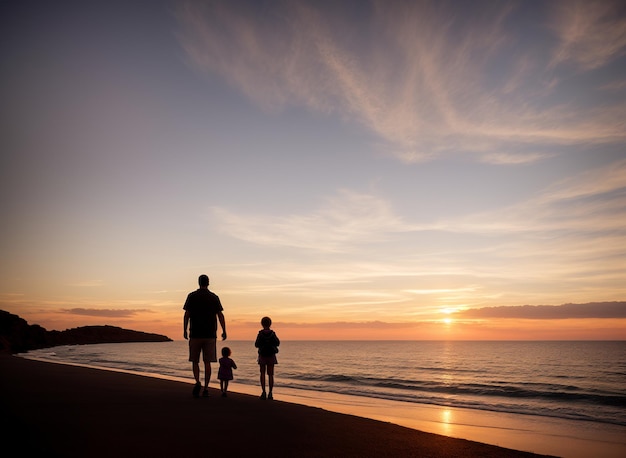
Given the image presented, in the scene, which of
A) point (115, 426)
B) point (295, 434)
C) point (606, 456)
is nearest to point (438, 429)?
point (606, 456)

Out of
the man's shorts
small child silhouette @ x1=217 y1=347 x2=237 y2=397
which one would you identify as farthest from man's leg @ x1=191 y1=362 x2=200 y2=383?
small child silhouette @ x1=217 y1=347 x2=237 y2=397

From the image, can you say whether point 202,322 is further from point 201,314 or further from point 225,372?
point 225,372

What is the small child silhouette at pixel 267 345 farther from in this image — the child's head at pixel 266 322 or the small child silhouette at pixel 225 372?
the small child silhouette at pixel 225 372

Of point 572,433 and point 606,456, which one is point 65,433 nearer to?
point 606,456

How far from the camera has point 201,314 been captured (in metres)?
9.77

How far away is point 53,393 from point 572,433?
12882 mm

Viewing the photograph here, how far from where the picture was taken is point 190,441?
17.9 ft

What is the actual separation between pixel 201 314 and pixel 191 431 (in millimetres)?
3937

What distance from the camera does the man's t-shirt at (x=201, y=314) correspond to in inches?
383

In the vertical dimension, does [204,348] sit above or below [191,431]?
above

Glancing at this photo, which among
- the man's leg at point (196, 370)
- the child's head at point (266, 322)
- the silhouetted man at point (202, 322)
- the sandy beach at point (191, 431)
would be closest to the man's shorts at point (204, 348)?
the silhouetted man at point (202, 322)

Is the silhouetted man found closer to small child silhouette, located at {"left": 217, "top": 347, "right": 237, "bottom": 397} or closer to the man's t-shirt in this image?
the man's t-shirt

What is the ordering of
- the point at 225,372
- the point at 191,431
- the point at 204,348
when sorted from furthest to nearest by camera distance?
the point at 225,372
the point at 204,348
the point at 191,431

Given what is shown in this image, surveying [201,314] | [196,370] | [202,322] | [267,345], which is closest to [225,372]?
[267,345]
